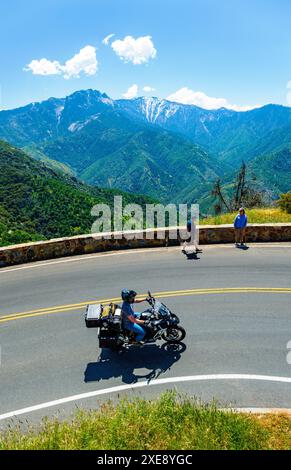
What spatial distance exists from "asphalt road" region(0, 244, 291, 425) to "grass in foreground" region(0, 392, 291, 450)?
700mm

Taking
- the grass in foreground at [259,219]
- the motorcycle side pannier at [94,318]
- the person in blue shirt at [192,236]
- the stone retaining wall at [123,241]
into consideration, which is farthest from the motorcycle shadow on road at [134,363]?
the grass in foreground at [259,219]

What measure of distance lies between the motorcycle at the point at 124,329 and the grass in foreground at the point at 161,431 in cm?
190

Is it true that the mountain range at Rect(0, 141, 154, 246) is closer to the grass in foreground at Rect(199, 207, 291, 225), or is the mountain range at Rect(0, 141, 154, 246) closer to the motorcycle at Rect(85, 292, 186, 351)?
the grass in foreground at Rect(199, 207, 291, 225)

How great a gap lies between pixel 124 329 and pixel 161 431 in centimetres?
257

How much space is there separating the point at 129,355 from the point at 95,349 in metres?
0.74

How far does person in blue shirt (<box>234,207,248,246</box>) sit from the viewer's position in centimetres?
1388

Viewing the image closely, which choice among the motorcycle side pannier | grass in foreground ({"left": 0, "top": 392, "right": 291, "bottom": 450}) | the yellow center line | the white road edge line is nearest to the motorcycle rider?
the motorcycle side pannier

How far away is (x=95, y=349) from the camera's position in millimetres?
7820

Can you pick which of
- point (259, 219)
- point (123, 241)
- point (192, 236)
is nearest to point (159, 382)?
point (192, 236)

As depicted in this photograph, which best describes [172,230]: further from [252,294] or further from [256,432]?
[256,432]

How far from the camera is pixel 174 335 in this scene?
7.79 meters

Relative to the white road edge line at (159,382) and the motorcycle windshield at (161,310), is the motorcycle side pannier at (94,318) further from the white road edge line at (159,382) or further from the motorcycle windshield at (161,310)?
the white road edge line at (159,382)
